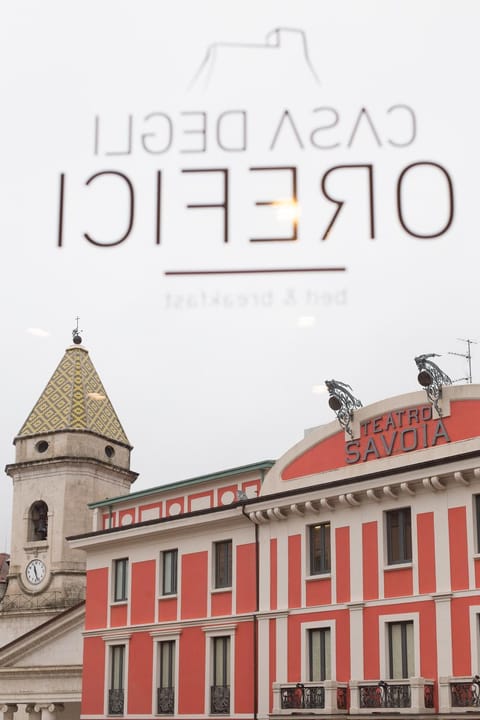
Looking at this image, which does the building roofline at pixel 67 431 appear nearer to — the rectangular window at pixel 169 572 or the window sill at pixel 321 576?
the rectangular window at pixel 169 572

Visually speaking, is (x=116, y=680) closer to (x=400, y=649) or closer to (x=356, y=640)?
(x=356, y=640)

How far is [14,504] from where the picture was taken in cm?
4859

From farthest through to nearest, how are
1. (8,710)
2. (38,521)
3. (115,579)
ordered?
(38,521) < (8,710) < (115,579)

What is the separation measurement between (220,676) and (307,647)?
9.35 feet

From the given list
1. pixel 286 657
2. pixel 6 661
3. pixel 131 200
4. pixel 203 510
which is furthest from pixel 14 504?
pixel 131 200

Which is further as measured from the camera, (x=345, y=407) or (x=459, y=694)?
(x=345, y=407)

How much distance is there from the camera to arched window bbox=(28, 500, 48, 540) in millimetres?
47781

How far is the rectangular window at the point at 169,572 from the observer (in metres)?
30.7

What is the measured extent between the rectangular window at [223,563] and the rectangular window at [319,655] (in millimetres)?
3240

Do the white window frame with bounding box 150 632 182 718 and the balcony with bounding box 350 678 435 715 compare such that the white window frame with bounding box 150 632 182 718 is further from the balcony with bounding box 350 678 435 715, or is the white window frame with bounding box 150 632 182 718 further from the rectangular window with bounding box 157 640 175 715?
the balcony with bounding box 350 678 435 715

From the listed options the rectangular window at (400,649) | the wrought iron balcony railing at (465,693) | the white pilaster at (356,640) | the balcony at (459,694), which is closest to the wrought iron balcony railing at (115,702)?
the white pilaster at (356,640)

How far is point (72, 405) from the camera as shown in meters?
49.6

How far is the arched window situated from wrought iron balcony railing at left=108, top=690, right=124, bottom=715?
17.4 metres

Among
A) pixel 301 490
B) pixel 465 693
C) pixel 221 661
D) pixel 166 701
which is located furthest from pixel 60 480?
pixel 465 693
